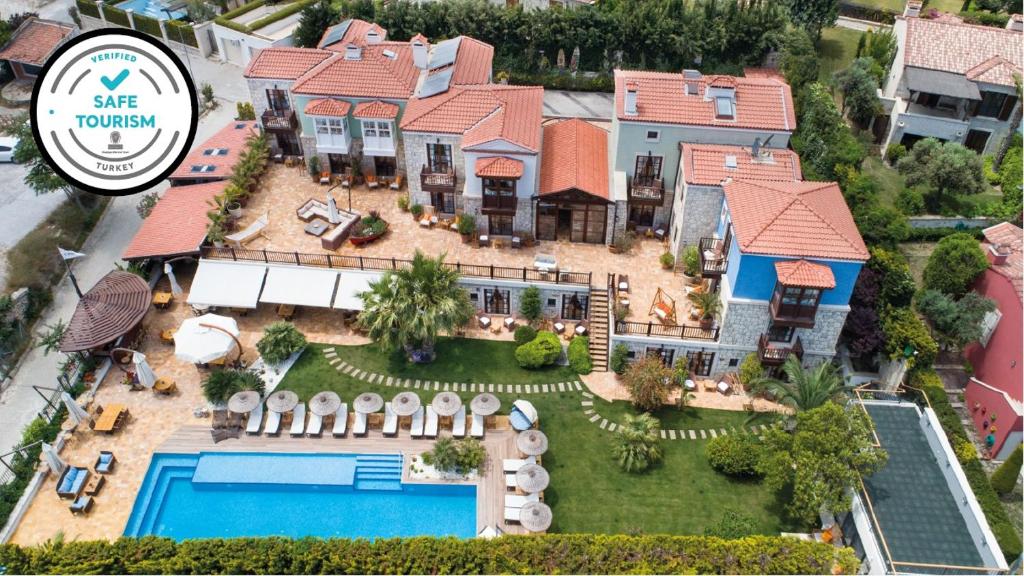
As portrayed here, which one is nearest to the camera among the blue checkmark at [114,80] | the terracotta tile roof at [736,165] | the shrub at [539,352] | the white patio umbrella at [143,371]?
the blue checkmark at [114,80]

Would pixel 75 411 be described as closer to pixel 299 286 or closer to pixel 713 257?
pixel 299 286

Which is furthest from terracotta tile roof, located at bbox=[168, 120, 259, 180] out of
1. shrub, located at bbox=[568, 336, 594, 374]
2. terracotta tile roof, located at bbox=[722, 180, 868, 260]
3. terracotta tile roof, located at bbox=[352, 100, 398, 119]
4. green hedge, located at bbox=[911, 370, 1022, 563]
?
green hedge, located at bbox=[911, 370, 1022, 563]

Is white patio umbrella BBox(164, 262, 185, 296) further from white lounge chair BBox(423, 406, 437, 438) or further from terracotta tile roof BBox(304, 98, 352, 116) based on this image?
white lounge chair BBox(423, 406, 437, 438)

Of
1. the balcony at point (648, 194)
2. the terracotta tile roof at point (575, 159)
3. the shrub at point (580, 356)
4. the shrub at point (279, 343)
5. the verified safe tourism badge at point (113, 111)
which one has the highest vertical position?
the verified safe tourism badge at point (113, 111)

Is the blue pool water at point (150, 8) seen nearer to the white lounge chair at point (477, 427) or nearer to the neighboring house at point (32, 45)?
the neighboring house at point (32, 45)

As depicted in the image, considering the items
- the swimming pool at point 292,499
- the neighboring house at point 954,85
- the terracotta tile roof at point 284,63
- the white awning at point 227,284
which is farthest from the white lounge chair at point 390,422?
the neighboring house at point 954,85

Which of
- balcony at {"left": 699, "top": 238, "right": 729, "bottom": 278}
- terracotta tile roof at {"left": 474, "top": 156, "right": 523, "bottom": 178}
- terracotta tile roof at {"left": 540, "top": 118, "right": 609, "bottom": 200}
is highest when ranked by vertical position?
terracotta tile roof at {"left": 474, "top": 156, "right": 523, "bottom": 178}
